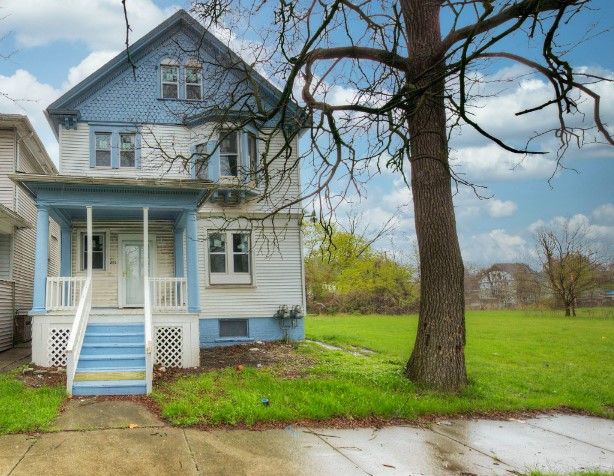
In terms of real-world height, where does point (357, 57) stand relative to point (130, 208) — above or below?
above

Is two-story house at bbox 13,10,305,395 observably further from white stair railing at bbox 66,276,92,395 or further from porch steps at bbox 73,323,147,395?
white stair railing at bbox 66,276,92,395

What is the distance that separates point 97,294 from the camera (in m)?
15.7

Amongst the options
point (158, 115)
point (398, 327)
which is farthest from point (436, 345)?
point (398, 327)

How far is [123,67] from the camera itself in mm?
16594

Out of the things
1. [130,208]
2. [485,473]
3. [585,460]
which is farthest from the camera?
[130,208]

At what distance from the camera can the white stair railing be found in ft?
28.8

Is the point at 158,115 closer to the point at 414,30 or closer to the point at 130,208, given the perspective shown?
the point at 130,208

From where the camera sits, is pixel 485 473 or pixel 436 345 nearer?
pixel 485 473

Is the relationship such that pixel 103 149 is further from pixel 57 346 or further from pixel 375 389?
pixel 375 389

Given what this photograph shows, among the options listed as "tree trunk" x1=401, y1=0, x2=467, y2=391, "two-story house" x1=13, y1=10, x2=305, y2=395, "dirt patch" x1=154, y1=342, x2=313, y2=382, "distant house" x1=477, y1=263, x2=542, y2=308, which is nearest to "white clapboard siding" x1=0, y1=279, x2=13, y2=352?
"two-story house" x1=13, y1=10, x2=305, y2=395

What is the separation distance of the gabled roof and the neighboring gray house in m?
0.87

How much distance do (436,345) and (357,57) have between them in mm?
5051

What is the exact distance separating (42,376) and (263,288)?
767cm

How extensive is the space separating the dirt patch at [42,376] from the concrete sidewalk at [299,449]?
2.57 metres
